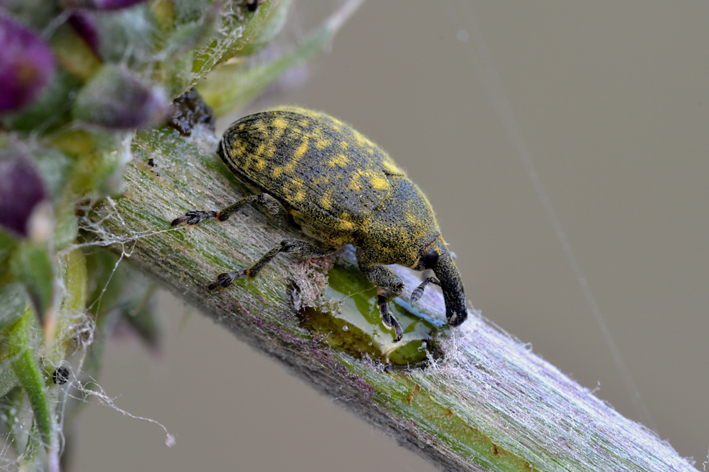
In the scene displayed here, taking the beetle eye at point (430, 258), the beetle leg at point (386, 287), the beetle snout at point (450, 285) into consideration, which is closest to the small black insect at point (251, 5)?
the beetle leg at point (386, 287)

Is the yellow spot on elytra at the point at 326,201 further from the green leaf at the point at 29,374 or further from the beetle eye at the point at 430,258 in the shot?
the green leaf at the point at 29,374

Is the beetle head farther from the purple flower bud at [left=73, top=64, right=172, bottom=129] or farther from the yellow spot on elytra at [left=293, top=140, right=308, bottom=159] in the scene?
the purple flower bud at [left=73, top=64, right=172, bottom=129]

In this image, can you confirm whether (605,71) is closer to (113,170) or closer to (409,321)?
(409,321)

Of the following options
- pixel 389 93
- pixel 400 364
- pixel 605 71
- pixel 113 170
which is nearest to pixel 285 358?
pixel 400 364

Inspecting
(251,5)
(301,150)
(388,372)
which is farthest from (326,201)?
(251,5)

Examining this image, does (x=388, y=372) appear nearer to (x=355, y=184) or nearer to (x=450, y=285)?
(x=450, y=285)
